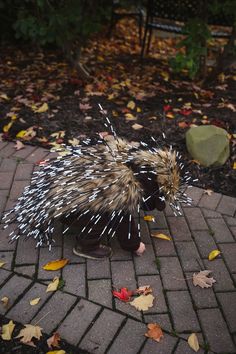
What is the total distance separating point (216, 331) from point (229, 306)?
240mm

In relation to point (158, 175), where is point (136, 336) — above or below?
below

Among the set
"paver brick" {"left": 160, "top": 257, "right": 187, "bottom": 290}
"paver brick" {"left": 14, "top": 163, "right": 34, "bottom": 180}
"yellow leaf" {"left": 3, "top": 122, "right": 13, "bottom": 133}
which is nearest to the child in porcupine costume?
"paver brick" {"left": 160, "top": 257, "right": 187, "bottom": 290}

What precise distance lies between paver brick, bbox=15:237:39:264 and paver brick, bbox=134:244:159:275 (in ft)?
2.62

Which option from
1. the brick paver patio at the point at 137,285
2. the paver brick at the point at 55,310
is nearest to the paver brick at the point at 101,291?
the brick paver patio at the point at 137,285

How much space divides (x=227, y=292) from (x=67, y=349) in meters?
1.21

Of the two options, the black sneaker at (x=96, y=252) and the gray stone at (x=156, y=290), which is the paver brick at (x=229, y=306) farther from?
the black sneaker at (x=96, y=252)

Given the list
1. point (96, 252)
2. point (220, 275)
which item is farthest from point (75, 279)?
point (220, 275)

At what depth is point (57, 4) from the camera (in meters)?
5.51

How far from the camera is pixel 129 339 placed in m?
2.52

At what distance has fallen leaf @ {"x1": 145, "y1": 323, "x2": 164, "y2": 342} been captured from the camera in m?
2.52

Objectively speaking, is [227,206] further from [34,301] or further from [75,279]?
[34,301]

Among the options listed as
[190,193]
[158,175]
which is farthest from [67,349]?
[190,193]

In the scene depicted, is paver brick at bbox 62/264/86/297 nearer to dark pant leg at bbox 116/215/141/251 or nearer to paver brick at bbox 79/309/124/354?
paver brick at bbox 79/309/124/354

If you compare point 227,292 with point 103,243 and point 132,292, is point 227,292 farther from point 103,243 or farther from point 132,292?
point 103,243
